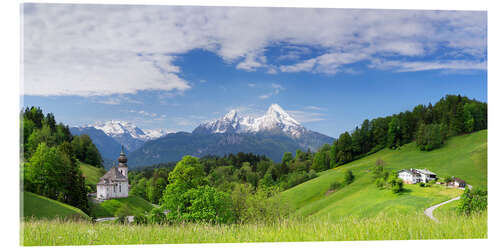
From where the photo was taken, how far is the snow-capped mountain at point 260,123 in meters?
6.21

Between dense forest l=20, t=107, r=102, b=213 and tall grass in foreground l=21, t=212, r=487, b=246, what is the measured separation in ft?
3.75

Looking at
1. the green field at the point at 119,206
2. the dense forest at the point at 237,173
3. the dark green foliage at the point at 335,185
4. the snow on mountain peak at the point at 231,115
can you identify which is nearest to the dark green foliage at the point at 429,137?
the dark green foliage at the point at 335,185

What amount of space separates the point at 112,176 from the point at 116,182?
150 mm

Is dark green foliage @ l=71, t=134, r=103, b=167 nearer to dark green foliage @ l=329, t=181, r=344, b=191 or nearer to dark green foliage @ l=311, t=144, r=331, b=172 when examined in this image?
dark green foliage @ l=311, t=144, r=331, b=172

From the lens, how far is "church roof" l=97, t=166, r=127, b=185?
597cm

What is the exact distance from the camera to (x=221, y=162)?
711cm

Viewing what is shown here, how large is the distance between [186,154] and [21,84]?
302cm

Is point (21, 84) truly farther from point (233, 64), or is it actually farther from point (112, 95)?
point (233, 64)

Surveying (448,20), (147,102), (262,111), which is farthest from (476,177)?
(147,102)

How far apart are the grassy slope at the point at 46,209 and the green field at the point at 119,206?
0.30 metres

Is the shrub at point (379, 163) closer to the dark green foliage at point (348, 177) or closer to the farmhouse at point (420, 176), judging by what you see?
the farmhouse at point (420, 176)

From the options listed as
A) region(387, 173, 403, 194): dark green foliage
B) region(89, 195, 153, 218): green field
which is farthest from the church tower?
region(387, 173, 403, 194): dark green foliage

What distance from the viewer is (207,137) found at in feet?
21.2

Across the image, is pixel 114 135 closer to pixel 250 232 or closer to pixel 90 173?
pixel 90 173
